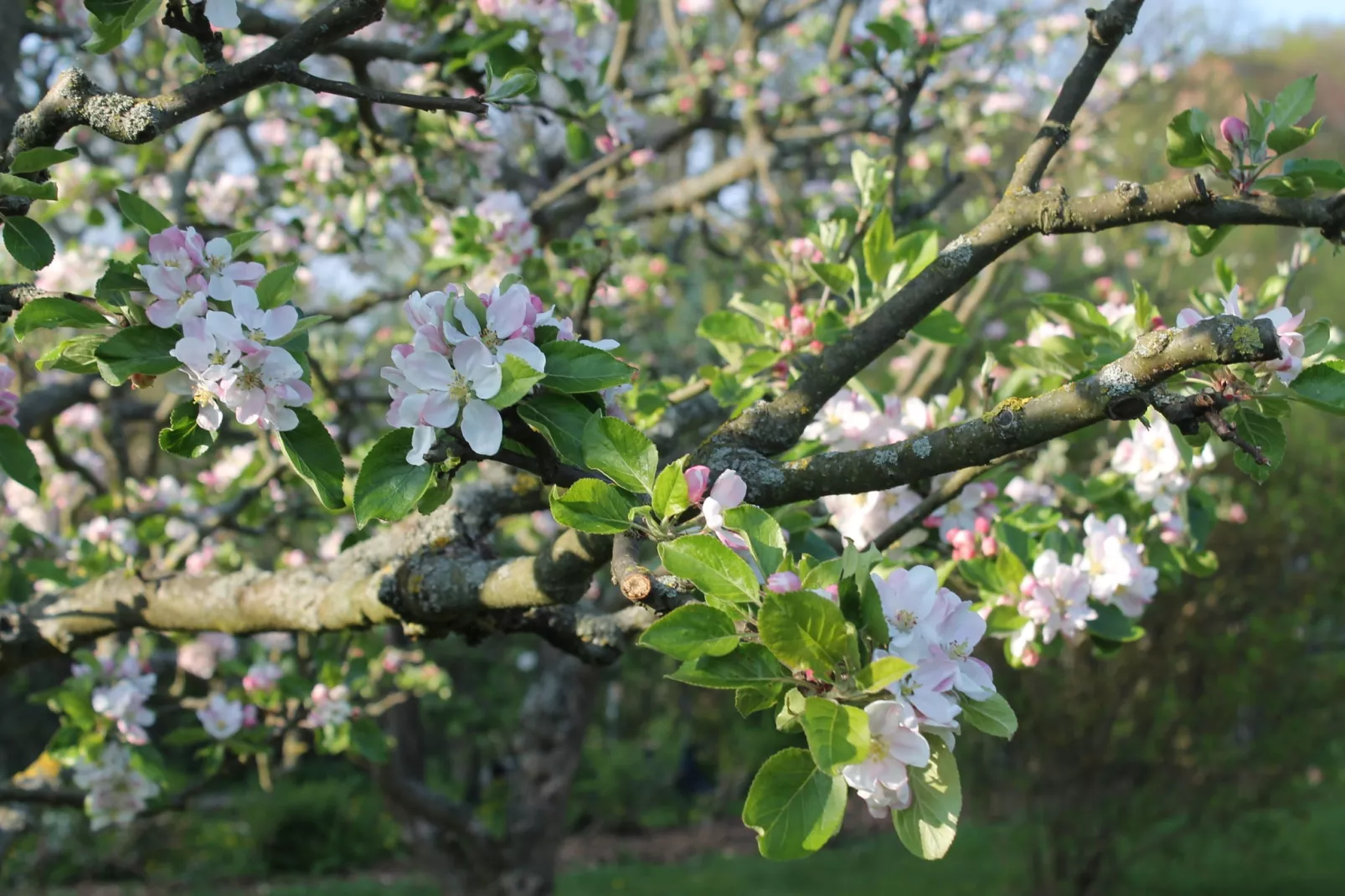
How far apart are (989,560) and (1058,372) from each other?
1.18 ft

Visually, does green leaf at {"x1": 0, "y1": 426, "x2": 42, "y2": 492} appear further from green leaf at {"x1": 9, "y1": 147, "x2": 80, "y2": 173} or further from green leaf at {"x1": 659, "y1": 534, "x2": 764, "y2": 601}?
green leaf at {"x1": 659, "y1": 534, "x2": 764, "y2": 601}

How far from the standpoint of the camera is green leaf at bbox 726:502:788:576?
3.37 ft

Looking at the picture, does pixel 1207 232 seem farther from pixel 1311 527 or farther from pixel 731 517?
pixel 1311 527

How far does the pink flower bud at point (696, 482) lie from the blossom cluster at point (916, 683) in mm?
207

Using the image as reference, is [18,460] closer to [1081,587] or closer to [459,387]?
[459,387]

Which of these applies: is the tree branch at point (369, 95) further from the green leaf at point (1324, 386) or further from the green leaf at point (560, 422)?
the green leaf at point (1324, 386)

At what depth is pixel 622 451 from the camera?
3.57 feet

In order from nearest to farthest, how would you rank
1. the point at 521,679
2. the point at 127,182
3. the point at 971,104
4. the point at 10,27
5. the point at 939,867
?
the point at 10,27 → the point at 127,182 → the point at 971,104 → the point at 939,867 → the point at 521,679

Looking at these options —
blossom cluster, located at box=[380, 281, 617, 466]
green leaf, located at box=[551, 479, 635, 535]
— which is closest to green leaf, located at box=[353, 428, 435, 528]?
blossom cluster, located at box=[380, 281, 617, 466]

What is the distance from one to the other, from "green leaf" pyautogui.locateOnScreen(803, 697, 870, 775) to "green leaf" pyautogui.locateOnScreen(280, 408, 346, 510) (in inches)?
24.2

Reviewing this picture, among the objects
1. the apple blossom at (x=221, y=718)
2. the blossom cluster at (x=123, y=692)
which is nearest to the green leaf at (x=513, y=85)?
the blossom cluster at (x=123, y=692)

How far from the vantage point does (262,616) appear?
1.93m

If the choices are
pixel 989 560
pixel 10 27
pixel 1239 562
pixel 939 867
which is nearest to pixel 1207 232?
pixel 989 560

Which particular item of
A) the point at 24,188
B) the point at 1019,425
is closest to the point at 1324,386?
the point at 1019,425
